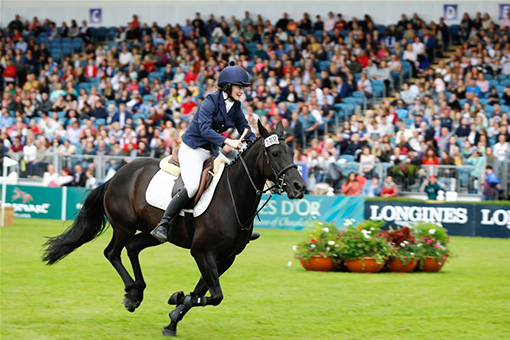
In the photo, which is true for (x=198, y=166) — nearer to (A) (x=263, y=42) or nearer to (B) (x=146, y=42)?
(A) (x=263, y=42)

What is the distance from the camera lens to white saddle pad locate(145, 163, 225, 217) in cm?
978

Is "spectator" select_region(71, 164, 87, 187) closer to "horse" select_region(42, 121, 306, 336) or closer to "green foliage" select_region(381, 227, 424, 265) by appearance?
"green foliage" select_region(381, 227, 424, 265)

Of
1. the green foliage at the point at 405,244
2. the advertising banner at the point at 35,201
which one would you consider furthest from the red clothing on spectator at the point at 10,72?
the green foliage at the point at 405,244

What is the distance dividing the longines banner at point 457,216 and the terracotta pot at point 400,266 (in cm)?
648

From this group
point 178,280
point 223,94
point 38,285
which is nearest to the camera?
point 223,94

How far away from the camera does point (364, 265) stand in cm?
1554

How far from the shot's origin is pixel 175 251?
20.2 meters

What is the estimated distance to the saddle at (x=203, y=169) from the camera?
9805mm

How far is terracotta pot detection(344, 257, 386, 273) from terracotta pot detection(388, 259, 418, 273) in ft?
0.77

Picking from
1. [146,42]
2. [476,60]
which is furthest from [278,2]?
[476,60]

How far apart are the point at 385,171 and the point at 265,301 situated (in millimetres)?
12039

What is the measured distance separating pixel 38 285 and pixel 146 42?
2280cm

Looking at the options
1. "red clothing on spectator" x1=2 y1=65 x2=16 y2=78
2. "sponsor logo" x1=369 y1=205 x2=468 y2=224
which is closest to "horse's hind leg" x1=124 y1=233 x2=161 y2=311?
"sponsor logo" x1=369 y1=205 x2=468 y2=224

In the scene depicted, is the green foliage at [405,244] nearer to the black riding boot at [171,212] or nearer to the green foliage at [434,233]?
the green foliage at [434,233]
